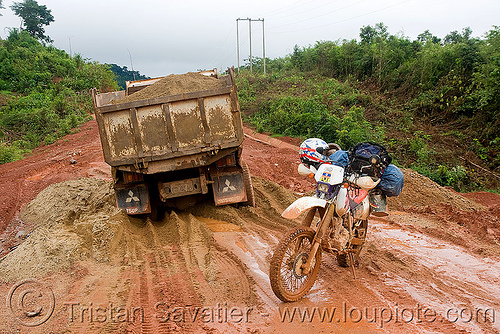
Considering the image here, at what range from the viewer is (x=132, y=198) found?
6.99 m

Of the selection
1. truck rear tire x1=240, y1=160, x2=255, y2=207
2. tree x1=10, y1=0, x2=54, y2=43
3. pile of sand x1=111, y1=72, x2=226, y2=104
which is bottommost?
truck rear tire x1=240, y1=160, x2=255, y2=207

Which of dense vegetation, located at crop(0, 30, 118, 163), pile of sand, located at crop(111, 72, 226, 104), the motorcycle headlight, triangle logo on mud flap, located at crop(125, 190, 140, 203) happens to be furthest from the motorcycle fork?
dense vegetation, located at crop(0, 30, 118, 163)

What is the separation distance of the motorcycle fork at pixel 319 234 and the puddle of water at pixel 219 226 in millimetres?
2669

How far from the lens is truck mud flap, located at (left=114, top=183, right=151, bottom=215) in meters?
6.97

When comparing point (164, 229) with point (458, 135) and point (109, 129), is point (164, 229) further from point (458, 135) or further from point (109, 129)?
point (458, 135)

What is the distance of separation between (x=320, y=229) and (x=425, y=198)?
5572 mm

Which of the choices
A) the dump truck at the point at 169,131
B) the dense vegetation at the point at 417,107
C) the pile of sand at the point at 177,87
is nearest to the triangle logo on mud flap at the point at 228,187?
the dump truck at the point at 169,131

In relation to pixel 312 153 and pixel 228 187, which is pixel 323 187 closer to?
pixel 312 153

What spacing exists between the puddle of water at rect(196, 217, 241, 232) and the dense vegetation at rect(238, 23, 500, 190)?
7.57m

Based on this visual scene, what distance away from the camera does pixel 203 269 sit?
4.78 metres

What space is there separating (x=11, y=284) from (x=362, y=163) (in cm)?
426

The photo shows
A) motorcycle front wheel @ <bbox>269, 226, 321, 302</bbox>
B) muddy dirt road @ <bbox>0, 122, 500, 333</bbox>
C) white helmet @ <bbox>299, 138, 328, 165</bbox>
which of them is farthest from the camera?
white helmet @ <bbox>299, 138, 328, 165</bbox>

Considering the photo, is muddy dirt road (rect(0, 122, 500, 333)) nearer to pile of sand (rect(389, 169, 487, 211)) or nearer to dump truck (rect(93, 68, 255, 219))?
pile of sand (rect(389, 169, 487, 211))

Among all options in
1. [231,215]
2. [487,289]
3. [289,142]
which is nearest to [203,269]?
[231,215]
